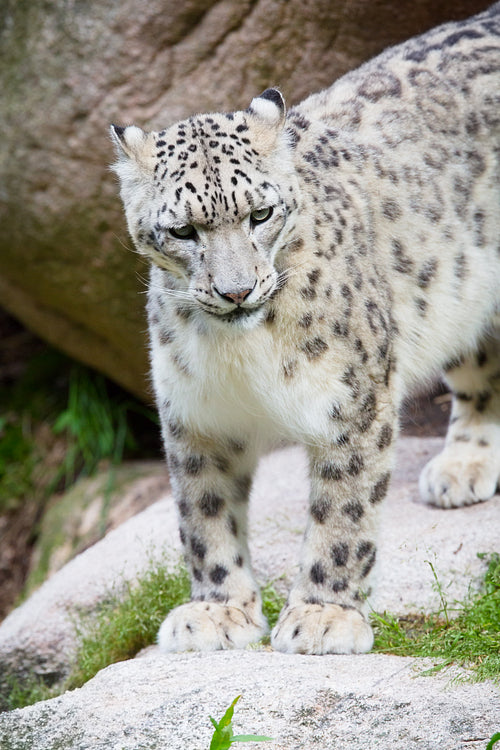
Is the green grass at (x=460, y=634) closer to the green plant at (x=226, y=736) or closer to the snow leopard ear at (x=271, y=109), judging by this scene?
the green plant at (x=226, y=736)

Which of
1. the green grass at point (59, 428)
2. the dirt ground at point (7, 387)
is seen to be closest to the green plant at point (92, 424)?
the green grass at point (59, 428)

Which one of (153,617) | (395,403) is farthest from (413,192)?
(153,617)

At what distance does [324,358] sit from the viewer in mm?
4086

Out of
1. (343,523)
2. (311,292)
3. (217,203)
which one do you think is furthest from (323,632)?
(217,203)

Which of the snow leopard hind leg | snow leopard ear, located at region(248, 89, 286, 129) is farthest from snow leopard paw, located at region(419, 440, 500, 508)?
snow leopard ear, located at region(248, 89, 286, 129)

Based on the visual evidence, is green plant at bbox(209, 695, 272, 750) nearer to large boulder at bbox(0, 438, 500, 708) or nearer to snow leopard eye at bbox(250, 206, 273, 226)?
large boulder at bbox(0, 438, 500, 708)

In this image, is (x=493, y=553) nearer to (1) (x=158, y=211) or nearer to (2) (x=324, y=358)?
(2) (x=324, y=358)

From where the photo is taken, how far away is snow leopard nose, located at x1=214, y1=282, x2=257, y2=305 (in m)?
3.64

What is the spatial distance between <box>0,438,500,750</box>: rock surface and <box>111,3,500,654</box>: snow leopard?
14.2 inches

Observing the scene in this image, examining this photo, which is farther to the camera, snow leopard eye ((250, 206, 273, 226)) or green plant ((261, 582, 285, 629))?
green plant ((261, 582, 285, 629))

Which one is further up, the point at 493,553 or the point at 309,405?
the point at 309,405

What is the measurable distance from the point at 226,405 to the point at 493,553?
4.39ft

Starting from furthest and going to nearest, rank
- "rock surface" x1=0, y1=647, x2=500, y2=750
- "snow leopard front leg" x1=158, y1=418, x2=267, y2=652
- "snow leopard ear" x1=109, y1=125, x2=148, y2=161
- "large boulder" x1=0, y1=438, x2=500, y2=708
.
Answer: "large boulder" x1=0, y1=438, x2=500, y2=708, "snow leopard front leg" x1=158, y1=418, x2=267, y2=652, "snow leopard ear" x1=109, y1=125, x2=148, y2=161, "rock surface" x1=0, y1=647, x2=500, y2=750

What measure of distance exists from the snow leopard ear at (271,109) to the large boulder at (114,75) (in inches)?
92.1
